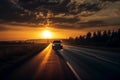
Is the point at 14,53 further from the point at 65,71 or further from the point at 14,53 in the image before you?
the point at 65,71

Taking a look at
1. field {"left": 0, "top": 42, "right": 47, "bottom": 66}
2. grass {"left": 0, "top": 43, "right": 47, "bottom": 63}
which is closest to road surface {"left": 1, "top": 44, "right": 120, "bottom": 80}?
field {"left": 0, "top": 42, "right": 47, "bottom": 66}

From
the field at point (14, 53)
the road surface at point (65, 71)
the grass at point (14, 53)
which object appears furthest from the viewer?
the grass at point (14, 53)

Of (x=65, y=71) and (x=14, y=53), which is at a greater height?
(x=65, y=71)

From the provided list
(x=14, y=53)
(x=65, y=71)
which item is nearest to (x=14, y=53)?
(x=14, y=53)

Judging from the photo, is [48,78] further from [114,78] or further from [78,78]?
[114,78]

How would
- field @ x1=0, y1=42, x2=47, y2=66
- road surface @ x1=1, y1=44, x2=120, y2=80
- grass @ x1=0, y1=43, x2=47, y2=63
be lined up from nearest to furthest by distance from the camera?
road surface @ x1=1, y1=44, x2=120, y2=80 < field @ x1=0, y1=42, x2=47, y2=66 < grass @ x1=0, y1=43, x2=47, y2=63

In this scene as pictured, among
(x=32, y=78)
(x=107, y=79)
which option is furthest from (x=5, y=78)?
(x=107, y=79)

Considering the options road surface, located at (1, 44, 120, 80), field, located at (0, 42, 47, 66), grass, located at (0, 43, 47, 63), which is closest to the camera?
road surface, located at (1, 44, 120, 80)

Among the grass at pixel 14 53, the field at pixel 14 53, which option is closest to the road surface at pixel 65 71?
the field at pixel 14 53

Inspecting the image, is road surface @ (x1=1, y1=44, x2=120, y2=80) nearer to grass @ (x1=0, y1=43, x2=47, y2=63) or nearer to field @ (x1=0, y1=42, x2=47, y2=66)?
field @ (x1=0, y1=42, x2=47, y2=66)

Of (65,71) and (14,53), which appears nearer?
(65,71)

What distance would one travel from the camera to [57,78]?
12.0m

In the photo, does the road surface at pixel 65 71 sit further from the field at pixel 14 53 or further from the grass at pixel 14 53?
the grass at pixel 14 53

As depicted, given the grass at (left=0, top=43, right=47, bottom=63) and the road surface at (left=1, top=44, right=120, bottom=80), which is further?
the grass at (left=0, top=43, right=47, bottom=63)
